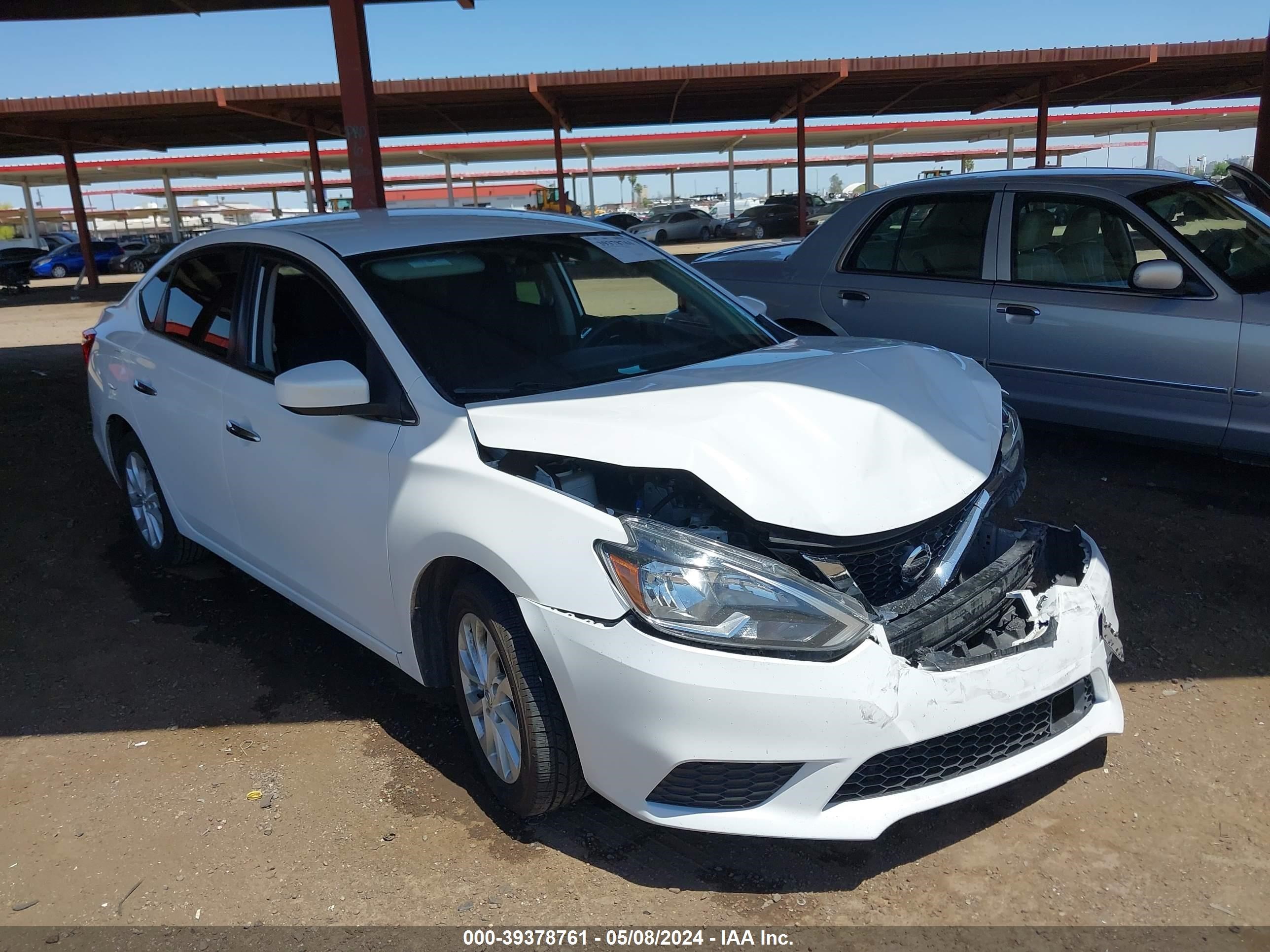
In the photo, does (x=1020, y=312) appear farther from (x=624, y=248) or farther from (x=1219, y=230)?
(x=624, y=248)

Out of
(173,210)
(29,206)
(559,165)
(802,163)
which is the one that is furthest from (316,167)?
(29,206)

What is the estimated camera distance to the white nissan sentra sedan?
7.55 feet

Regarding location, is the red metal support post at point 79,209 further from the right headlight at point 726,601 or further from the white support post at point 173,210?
the right headlight at point 726,601

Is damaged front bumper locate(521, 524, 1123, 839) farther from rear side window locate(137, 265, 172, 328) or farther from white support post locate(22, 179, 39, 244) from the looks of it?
Result: white support post locate(22, 179, 39, 244)

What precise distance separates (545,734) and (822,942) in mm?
832

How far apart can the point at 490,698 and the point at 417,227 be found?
193cm

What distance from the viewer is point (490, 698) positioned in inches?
108

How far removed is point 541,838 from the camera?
274cm

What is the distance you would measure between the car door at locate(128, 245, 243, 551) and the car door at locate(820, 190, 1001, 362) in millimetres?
3674

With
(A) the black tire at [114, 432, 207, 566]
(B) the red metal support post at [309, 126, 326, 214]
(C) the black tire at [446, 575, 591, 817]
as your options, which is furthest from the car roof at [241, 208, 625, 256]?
(B) the red metal support post at [309, 126, 326, 214]

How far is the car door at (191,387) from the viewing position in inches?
152

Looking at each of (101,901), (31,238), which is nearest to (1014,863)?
(101,901)

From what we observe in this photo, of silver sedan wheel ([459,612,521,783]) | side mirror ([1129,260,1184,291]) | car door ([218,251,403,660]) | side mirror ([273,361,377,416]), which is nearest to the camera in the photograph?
silver sedan wheel ([459,612,521,783])

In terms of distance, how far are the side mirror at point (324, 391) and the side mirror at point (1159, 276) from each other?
3.91 meters
